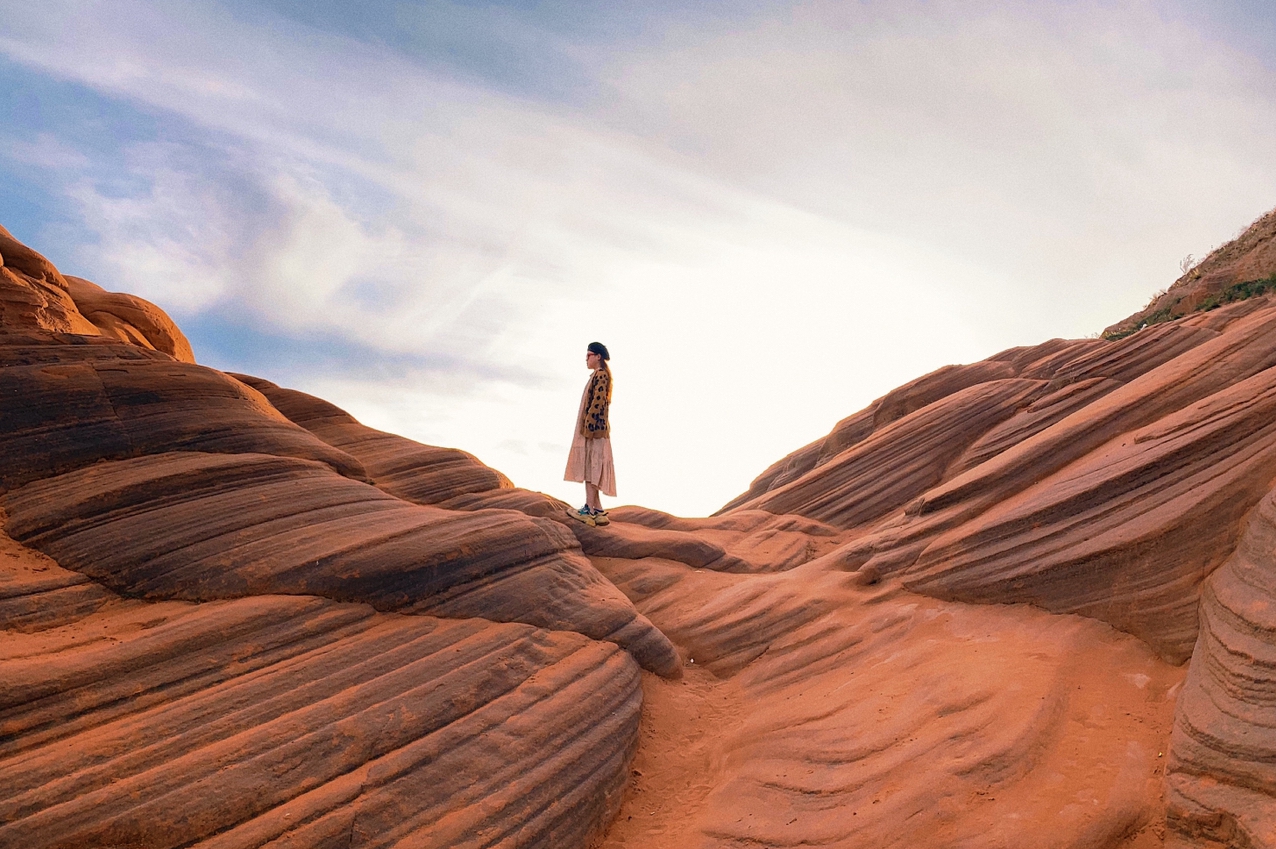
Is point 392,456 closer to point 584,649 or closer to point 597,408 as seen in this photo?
point 597,408

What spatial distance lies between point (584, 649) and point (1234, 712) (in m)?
6.60

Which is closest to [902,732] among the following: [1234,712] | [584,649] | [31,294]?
[1234,712]

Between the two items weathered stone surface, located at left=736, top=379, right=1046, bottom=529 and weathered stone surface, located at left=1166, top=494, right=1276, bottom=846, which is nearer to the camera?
weathered stone surface, located at left=1166, top=494, right=1276, bottom=846

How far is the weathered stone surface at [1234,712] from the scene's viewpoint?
5.90 metres

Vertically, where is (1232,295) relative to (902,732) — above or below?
above

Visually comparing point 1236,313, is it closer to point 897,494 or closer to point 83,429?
point 897,494

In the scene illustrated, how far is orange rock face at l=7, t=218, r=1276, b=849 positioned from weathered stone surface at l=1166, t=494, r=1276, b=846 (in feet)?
0.10

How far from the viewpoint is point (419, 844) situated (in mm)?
6668

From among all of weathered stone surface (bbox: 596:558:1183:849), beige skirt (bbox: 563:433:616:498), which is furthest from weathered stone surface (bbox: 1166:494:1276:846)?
beige skirt (bbox: 563:433:616:498)

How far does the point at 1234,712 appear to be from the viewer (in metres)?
6.49

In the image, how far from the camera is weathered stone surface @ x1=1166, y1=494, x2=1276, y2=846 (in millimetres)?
5902

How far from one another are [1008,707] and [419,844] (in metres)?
5.72

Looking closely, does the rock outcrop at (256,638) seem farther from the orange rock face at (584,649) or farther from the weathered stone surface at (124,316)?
the weathered stone surface at (124,316)

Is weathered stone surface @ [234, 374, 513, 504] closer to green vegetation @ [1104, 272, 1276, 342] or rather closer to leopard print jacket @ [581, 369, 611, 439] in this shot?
leopard print jacket @ [581, 369, 611, 439]
